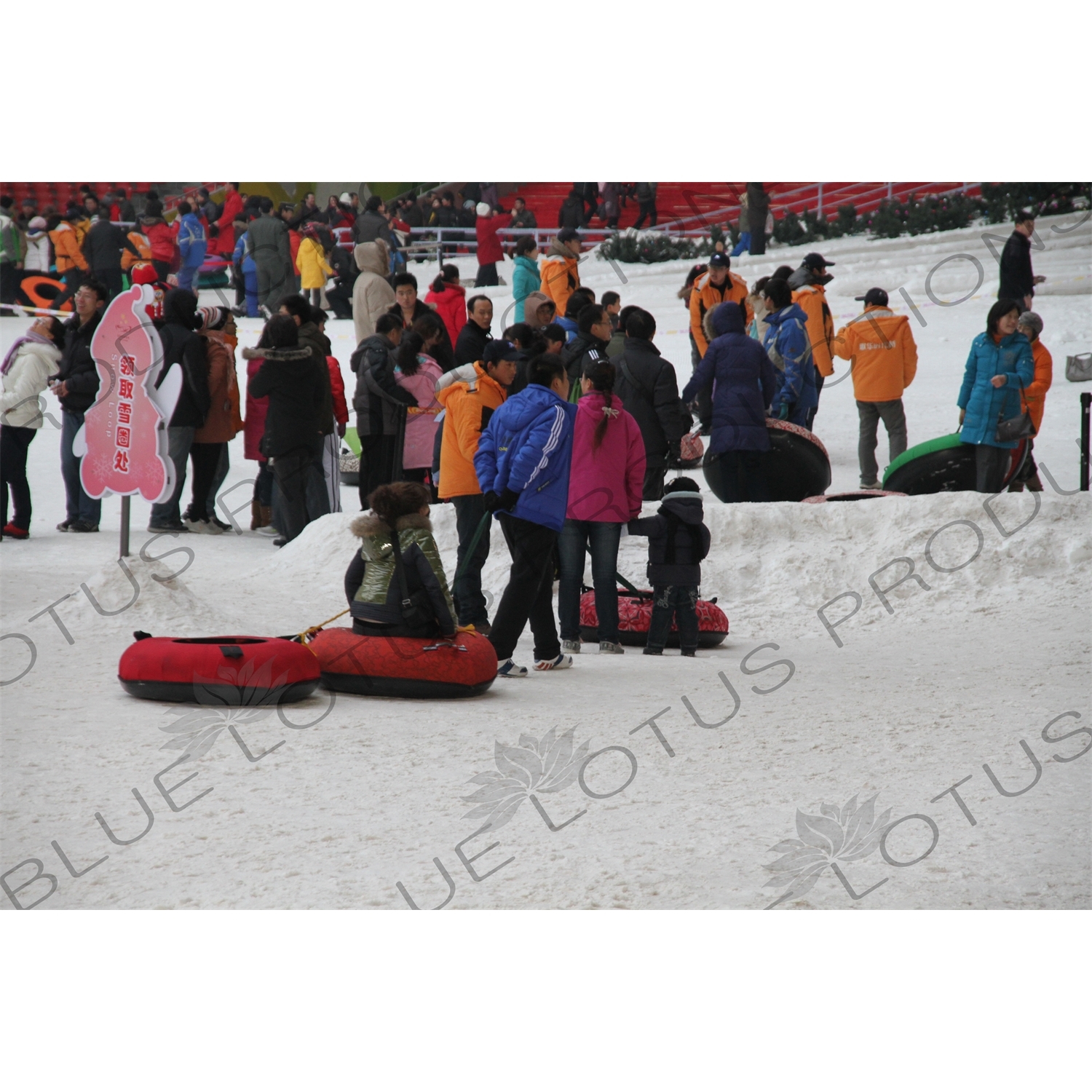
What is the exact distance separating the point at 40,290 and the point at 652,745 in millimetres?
14284

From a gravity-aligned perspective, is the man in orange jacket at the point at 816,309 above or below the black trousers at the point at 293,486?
above

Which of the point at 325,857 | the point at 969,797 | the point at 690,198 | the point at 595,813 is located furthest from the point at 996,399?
the point at 690,198

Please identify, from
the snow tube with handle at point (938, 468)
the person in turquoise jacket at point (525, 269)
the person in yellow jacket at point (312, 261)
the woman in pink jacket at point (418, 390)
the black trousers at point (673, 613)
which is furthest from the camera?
the person in yellow jacket at point (312, 261)

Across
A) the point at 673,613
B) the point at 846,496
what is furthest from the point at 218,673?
the point at 846,496

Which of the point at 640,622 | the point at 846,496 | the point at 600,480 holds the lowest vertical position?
the point at 640,622

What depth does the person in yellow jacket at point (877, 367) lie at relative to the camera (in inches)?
418

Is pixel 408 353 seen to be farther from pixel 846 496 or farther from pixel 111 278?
pixel 111 278

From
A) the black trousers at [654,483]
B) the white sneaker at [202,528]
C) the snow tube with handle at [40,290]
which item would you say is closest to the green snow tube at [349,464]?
the white sneaker at [202,528]

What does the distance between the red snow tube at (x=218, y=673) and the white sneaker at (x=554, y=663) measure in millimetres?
1340

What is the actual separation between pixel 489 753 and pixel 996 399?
552 cm

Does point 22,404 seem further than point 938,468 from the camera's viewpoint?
No

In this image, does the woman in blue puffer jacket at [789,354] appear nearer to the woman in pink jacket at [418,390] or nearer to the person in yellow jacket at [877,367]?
the person in yellow jacket at [877,367]

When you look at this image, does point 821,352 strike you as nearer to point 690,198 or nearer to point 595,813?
point 595,813

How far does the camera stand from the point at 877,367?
10625mm
